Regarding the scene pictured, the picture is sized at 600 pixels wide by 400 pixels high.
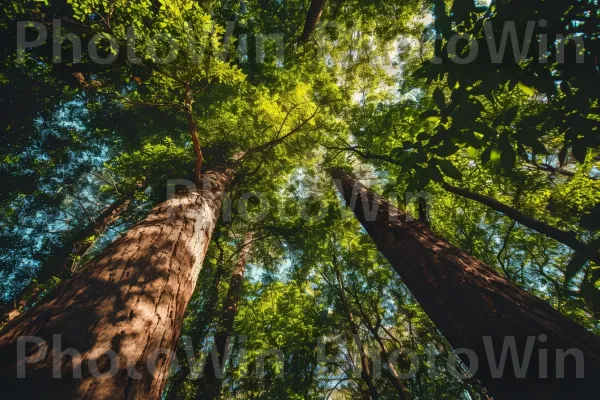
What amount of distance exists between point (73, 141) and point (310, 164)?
323 inches

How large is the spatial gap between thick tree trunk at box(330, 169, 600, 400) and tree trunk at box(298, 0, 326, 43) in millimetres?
6501

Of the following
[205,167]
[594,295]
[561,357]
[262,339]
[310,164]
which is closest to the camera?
[594,295]

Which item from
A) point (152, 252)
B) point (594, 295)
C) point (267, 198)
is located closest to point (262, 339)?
point (267, 198)

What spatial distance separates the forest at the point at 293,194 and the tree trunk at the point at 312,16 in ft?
0.50

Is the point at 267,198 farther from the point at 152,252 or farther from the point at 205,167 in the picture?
the point at 152,252

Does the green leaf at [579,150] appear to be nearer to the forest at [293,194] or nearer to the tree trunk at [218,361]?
the forest at [293,194]

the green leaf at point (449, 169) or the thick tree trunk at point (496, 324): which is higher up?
the green leaf at point (449, 169)

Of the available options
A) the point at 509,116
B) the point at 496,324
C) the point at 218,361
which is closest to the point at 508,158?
the point at 509,116

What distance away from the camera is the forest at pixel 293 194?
138 centimetres

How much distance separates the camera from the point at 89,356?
134cm

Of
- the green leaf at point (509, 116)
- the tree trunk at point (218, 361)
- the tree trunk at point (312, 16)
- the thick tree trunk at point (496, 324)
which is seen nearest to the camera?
the green leaf at point (509, 116)

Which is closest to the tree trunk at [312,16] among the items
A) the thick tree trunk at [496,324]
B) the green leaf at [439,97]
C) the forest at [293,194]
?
the forest at [293,194]

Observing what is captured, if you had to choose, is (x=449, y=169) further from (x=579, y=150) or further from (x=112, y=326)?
(x=112, y=326)

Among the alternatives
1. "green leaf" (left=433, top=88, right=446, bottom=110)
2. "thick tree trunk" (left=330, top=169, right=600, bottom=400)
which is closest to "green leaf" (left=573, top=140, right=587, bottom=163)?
"green leaf" (left=433, top=88, right=446, bottom=110)
